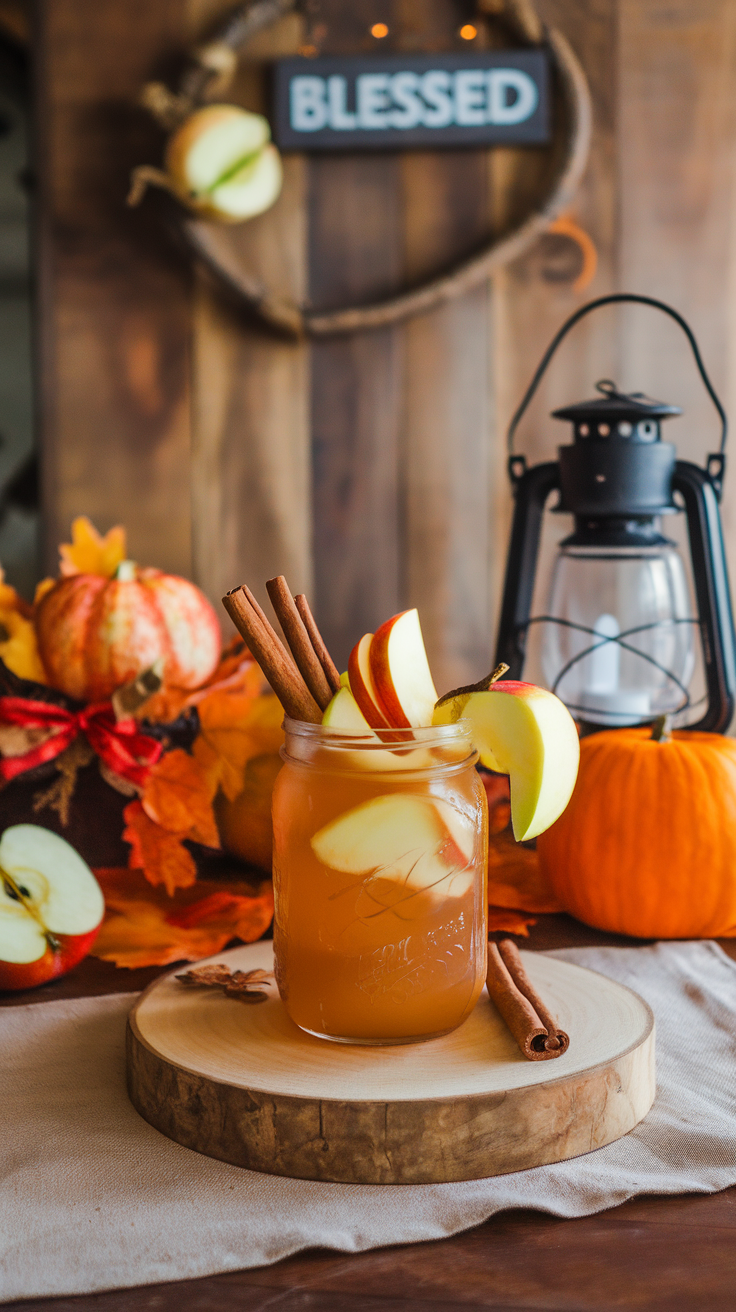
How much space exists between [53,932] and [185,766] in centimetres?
20

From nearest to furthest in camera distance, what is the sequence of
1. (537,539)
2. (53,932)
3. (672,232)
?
1. (53,932)
2. (537,539)
3. (672,232)

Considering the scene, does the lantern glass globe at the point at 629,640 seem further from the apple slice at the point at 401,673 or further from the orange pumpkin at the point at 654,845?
the apple slice at the point at 401,673

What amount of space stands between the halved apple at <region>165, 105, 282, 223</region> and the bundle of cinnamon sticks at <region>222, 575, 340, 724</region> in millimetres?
1280

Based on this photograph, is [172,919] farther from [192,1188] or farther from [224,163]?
[224,163]

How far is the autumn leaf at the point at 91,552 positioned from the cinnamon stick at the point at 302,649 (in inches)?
19.7

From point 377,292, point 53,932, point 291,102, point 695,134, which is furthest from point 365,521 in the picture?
point 53,932

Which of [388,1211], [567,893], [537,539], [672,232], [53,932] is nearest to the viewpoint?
[388,1211]

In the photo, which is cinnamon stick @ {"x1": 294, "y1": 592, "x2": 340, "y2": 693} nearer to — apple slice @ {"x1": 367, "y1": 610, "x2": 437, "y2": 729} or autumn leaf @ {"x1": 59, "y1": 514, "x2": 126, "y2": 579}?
apple slice @ {"x1": 367, "y1": 610, "x2": 437, "y2": 729}

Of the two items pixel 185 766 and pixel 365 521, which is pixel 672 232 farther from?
pixel 185 766

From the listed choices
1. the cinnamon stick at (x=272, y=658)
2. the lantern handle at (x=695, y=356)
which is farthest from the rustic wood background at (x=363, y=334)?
the cinnamon stick at (x=272, y=658)

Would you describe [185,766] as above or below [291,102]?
below

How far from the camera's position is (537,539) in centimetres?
113

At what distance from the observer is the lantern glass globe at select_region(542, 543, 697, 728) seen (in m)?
1.15

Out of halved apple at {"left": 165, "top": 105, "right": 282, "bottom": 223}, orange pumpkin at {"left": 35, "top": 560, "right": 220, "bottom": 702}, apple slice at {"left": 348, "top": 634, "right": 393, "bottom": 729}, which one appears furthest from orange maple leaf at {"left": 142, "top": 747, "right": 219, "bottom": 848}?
halved apple at {"left": 165, "top": 105, "right": 282, "bottom": 223}
